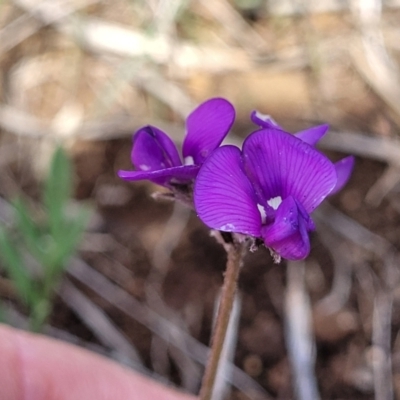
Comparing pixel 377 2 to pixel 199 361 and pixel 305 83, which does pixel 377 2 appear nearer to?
pixel 305 83

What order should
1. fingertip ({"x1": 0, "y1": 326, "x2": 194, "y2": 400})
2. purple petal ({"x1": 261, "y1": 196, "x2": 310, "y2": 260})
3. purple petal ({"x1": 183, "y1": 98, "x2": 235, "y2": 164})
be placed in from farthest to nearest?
1. fingertip ({"x1": 0, "y1": 326, "x2": 194, "y2": 400})
2. purple petal ({"x1": 183, "y1": 98, "x2": 235, "y2": 164})
3. purple petal ({"x1": 261, "y1": 196, "x2": 310, "y2": 260})

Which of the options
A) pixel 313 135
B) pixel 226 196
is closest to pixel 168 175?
pixel 226 196

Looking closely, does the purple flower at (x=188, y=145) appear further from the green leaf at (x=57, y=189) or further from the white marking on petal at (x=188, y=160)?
the green leaf at (x=57, y=189)

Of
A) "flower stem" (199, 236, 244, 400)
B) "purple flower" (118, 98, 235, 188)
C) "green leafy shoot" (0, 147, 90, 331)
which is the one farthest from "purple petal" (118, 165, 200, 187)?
"green leafy shoot" (0, 147, 90, 331)

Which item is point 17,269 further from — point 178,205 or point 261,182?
point 261,182

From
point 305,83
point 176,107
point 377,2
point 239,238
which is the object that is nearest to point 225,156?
point 239,238

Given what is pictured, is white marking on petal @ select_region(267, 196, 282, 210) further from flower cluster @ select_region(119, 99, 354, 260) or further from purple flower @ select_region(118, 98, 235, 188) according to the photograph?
purple flower @ select_region(118, 98, 235, 188)
